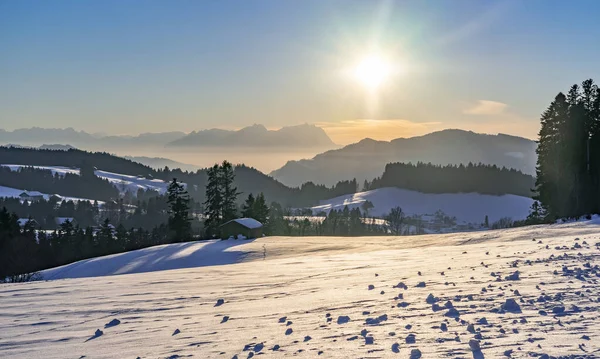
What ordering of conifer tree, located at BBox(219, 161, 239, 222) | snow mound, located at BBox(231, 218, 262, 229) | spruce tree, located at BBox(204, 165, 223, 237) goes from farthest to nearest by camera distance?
conifer tree, located at BBox(219, 161, 239, 222), spruce tree, located at BBox(204, 165, 223, 237), snow mound, located at BBox(231, 218, 262, 229)

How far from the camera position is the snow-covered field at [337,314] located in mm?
7555

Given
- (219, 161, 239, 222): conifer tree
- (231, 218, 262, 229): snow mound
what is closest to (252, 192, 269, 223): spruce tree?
(219, 161, 239, 222): conifer tree

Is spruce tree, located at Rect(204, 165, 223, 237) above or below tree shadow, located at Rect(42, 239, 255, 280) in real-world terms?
above

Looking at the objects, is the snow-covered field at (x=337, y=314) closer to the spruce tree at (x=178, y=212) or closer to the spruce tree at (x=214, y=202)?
the spruce tree at (x=178, y=212)

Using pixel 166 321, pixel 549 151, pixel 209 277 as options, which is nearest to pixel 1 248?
pixel 209 277

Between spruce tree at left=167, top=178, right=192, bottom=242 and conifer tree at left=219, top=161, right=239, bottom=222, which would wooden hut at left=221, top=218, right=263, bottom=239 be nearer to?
conifer tree at left=219, top=161, right=239, bottom=222

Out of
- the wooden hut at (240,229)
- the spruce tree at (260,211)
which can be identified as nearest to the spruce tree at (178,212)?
the wooden hut at (240,229)

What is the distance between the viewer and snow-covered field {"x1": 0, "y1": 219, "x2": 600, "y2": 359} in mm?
Result: 7555

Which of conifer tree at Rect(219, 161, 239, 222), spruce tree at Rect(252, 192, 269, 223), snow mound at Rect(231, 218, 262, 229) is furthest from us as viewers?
spruce tree at Rect(252, 192, 269, 223)

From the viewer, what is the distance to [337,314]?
407 inches

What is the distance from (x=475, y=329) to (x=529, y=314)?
141 cm

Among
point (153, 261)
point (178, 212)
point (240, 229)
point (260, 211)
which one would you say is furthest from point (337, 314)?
point (260, 211)

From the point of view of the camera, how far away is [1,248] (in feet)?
224

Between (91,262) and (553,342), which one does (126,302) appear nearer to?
A: (553,342)
